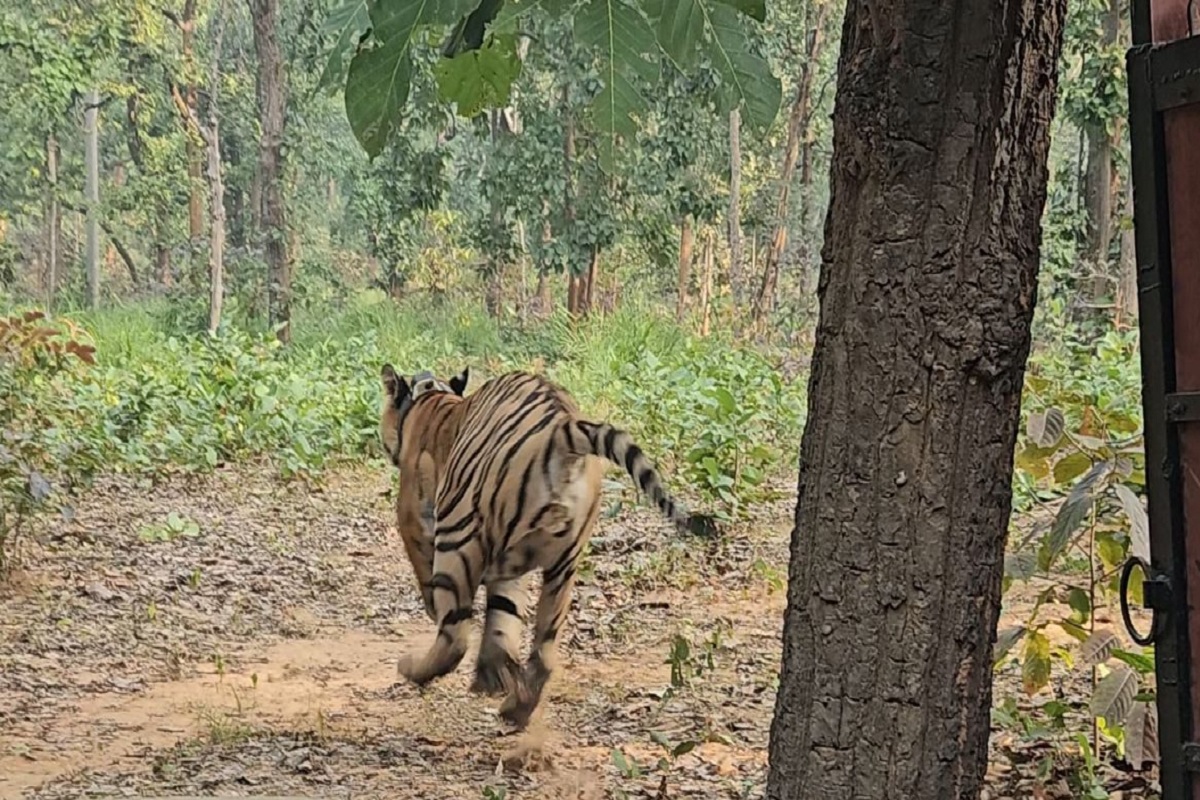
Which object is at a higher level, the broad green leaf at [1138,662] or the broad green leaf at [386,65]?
the broad green leaf at [386,65]

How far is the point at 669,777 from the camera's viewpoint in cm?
358

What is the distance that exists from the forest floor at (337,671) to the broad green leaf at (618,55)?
6.46ft

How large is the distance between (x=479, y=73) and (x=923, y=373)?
2.85 ft

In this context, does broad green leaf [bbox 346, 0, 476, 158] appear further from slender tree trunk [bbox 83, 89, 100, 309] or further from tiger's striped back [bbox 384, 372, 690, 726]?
slender tree trunk [bbox 83, 89, 100, 309]

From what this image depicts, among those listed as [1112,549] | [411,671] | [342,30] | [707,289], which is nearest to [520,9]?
[342,30]

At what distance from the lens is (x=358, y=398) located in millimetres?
9750

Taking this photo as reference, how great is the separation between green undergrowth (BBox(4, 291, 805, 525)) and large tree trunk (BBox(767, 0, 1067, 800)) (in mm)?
4618

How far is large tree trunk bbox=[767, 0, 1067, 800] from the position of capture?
189 cm

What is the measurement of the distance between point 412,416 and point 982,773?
11.8ft

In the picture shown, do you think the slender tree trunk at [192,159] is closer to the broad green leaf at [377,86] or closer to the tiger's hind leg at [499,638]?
the tiger's hind leg at [499,638]

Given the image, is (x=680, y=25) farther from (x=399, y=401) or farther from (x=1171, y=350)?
(x=399, y=401)

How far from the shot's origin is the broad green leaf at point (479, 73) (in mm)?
2068

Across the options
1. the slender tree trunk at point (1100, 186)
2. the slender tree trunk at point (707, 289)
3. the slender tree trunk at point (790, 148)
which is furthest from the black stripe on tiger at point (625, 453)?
the slender tree trunk at point (790, 148)

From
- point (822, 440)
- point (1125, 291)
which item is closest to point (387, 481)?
point (1125, 291)
